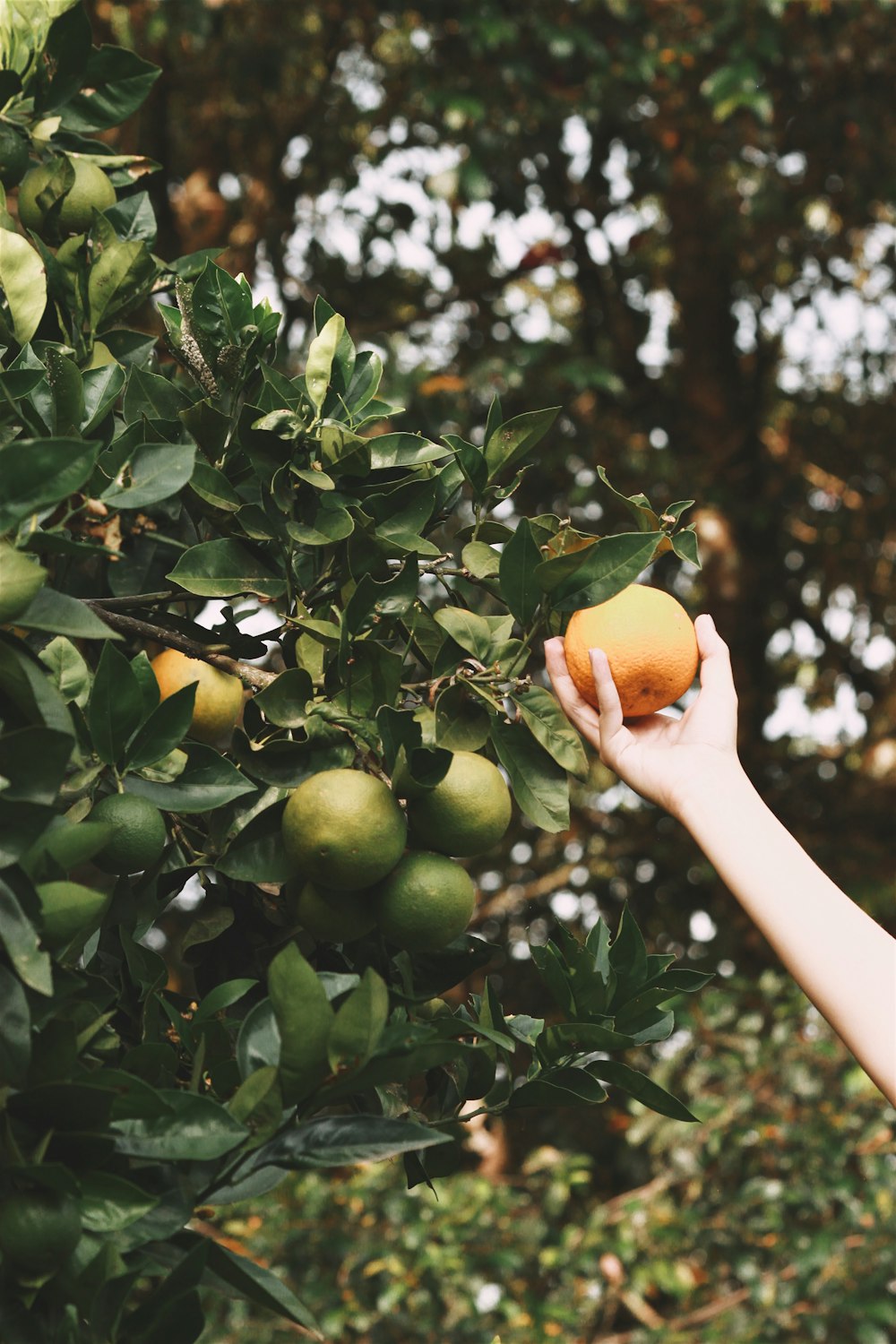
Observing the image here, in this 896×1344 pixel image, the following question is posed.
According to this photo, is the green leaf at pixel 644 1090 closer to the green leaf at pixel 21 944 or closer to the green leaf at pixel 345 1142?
the green leaf at pixel 345 1142

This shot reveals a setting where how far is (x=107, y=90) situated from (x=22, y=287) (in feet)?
1.44

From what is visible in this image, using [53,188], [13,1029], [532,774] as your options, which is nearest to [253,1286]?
[13,1029]

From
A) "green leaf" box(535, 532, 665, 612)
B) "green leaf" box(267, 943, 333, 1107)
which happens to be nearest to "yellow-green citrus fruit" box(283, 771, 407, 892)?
"green leaf" box(267, 943, 333, 1107)

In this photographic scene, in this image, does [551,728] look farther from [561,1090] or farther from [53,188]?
[53,188]

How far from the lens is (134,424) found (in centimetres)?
87

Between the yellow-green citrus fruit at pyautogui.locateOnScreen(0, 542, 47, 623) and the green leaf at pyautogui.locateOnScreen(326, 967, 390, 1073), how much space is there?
28 cm

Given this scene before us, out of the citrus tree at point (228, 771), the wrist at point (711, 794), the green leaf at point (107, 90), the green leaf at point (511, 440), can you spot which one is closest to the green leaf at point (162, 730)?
the citrus tree at point (228, 771)

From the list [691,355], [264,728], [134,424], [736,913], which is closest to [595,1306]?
[736,913]

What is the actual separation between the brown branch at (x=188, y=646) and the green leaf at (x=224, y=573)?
4 centimetres

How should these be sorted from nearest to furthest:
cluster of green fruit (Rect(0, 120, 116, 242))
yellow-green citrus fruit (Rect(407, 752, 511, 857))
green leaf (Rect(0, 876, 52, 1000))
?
1. green leaf (Rect(0, 876, 52, 1000))
2. yellow-green citrus fruit (Rect(407, 752, 511, 857))
3. cluster of green fruit (Rect(0, 120, 116, 242))

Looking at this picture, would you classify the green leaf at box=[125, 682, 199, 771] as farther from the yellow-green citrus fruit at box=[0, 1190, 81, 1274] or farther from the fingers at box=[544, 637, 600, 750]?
the fingers at box=[544, 637, 600, 750]

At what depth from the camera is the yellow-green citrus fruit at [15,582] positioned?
66cm

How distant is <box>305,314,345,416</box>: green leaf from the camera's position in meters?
0.95

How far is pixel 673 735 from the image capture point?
117 centimetres
